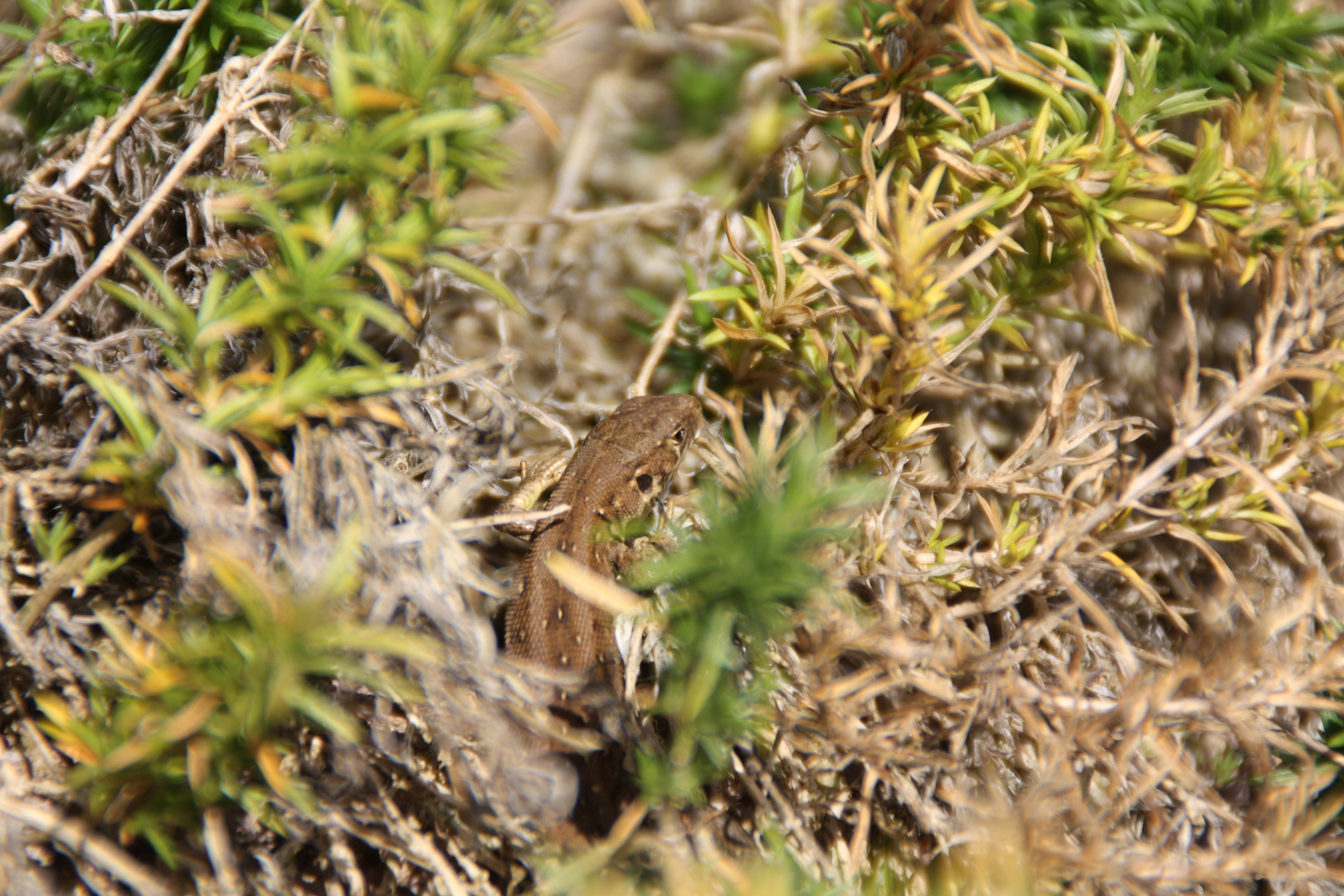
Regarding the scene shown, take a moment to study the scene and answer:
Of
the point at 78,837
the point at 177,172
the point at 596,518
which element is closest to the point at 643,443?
the point at 596,518

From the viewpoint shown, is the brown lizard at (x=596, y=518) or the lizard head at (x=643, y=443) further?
the lizard head at (x=643, y=443)

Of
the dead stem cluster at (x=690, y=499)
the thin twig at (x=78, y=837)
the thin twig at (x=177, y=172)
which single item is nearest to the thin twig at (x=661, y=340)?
the dead stem cluster at (x=690, y=499)

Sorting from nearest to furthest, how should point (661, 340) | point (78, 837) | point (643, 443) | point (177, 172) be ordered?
point (78, 837) < point (177, 172) < point (661, 340) < point (643, 443)

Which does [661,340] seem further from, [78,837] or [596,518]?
[78,837]

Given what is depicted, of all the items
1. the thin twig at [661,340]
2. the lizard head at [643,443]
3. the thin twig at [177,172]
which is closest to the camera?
the thin twig at [177,172]

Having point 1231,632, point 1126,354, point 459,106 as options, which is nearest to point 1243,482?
point 1231,632

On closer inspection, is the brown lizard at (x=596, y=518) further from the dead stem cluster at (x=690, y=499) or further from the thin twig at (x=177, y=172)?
the thin twig at (x=177, y=172)

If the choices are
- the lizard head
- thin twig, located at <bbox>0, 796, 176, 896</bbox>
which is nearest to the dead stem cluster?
thin twig, located at <bbox>0, 796, 176, 896</bbox>

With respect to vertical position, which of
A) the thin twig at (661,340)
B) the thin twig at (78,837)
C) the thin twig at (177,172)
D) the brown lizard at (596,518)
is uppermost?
the thin twig at (177,172)
